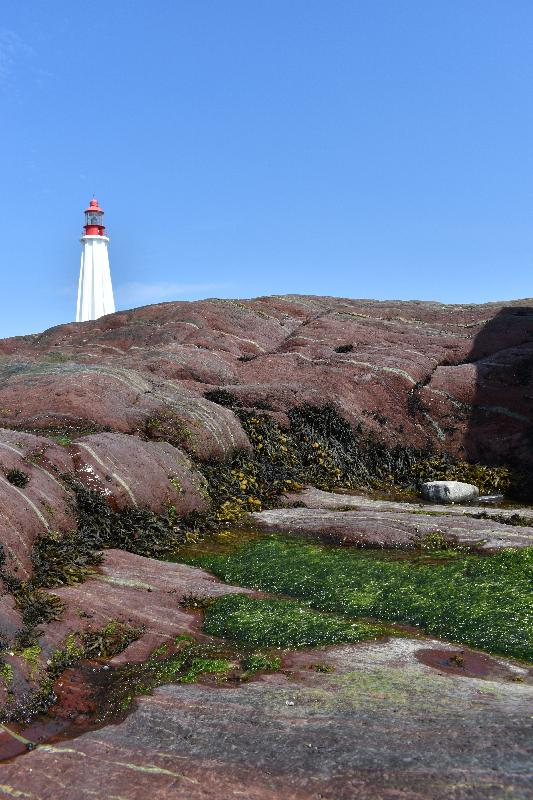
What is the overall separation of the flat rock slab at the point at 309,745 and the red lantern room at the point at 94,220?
156 feet

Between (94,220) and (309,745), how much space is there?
49.5 meters

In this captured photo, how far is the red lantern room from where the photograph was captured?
49.6 metres

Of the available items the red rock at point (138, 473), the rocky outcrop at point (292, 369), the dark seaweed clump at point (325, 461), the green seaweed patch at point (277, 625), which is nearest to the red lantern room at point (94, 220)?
the rocky outcrop at point (292, 369)

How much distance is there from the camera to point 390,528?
420 inches

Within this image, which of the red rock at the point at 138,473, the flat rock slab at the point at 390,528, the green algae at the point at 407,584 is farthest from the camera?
the red rock at the point at 138,473

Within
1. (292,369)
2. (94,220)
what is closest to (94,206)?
(94,220)

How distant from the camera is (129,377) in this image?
50.0ft

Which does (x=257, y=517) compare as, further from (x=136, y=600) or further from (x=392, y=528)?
(x=136, y=600)

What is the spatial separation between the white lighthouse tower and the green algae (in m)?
41.4

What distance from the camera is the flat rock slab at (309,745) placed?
4105 millimetres

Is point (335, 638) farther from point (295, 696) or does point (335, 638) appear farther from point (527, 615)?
point (527, 615)

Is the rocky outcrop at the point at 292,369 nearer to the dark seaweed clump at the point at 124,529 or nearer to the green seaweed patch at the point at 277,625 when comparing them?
the dark seaweed clump at the point at 124,529

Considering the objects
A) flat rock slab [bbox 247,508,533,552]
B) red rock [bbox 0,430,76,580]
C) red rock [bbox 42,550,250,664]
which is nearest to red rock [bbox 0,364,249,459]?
Result: flat rock slab [bbox 247,508,533,552]

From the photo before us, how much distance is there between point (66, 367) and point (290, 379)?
19.0ft
